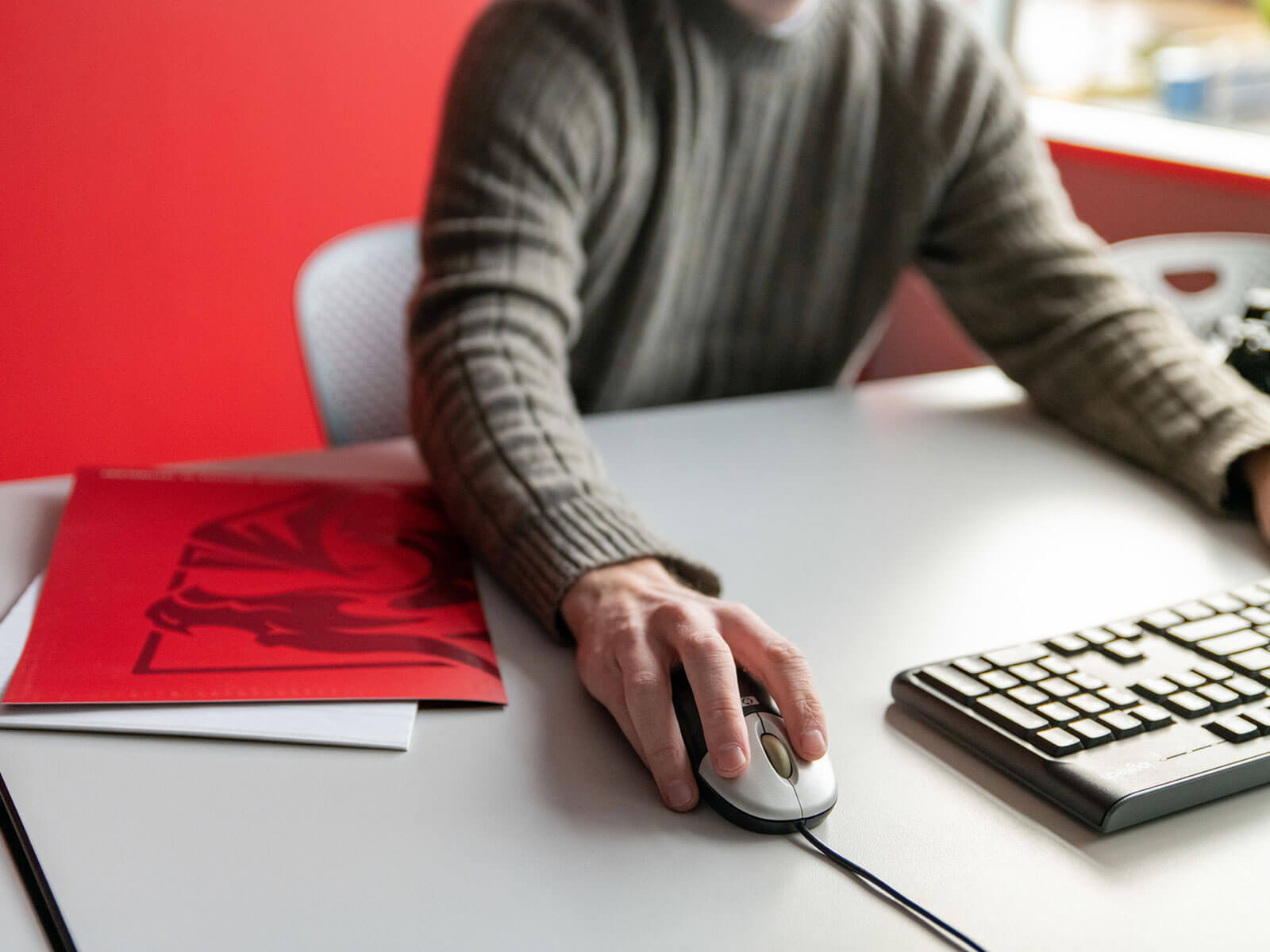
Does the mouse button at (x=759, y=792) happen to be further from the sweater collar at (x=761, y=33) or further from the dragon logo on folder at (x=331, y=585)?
the sweater collar at (x=761, y=33)

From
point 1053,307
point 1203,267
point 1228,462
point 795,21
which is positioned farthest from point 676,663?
point 1203,267

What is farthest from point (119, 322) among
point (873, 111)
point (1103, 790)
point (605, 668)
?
point (1103, 790)

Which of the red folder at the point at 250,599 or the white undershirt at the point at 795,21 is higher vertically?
the white undershirt at the point at 795,21

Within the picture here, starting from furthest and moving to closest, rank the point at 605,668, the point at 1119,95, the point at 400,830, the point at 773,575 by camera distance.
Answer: the point at 1119,95 → the point at 773,575 → the point at 605,668 → the point at 400,830

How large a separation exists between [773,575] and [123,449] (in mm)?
1581

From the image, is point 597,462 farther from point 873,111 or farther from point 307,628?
point 873,111

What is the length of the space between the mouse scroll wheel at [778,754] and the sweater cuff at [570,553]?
171mm

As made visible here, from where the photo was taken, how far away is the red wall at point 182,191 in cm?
178

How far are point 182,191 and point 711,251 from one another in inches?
43.3

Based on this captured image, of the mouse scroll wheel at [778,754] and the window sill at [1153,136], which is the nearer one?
the mouse scroll wheel at [778,754]

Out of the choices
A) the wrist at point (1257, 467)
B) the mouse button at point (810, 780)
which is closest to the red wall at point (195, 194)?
the wrist at point (1257, 467)

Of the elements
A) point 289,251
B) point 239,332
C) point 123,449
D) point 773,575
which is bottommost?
point 123,449

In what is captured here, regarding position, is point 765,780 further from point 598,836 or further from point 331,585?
point 331,585

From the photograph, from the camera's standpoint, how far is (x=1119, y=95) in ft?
7.37
